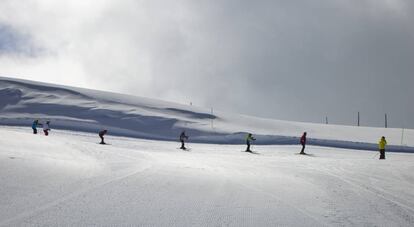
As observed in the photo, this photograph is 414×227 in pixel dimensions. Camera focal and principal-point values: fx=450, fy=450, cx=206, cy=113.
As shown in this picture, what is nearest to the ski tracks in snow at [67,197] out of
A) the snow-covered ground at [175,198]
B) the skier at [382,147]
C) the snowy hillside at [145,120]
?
the snow-covered ground at [175,198]

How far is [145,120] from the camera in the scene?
49.5 metres

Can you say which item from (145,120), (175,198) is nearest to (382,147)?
(175,198)

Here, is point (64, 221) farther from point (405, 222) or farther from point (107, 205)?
point (405, 222)

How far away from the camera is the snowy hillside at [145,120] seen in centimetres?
4275

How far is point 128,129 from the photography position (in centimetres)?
4650

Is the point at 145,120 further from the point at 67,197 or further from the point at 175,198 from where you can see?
the point at 67,197

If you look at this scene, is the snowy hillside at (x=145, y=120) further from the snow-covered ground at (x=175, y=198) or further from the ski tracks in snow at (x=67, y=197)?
the ski tracks in snow at (x=67, y=197)

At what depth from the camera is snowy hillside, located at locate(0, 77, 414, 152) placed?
4275 centimetres

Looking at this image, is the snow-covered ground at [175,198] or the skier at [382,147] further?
the skier at [382,147]

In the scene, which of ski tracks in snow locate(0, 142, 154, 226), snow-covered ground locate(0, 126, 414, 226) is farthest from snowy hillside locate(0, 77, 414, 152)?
ski tracks in snow locate(0, 142, 154, 226)

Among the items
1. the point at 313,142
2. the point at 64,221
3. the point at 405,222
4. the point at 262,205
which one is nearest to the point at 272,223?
the point at 262,205

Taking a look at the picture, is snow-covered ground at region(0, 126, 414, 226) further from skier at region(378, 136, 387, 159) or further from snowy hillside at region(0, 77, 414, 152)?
snowy hillside at region(0, 77, 414, 152)

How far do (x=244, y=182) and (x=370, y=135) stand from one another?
42435 mm

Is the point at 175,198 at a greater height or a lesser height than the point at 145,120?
lesser
